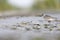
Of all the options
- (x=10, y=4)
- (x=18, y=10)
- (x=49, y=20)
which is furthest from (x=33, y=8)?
(x=49, y=20)

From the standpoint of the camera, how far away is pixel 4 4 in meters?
2.43

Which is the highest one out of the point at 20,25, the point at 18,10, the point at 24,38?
the point at 18,10

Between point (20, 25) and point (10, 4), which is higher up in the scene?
point (10, 4)

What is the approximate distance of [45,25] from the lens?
1368 mm

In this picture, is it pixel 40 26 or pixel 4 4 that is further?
pixel 4 4

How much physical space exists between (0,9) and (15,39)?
4.50ft

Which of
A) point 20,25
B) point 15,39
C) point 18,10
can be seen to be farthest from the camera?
point 18,10

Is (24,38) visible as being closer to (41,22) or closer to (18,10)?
(41,22)

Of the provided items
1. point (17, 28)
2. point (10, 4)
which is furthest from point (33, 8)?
point (17, 28)

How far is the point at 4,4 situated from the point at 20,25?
1098 millimetres


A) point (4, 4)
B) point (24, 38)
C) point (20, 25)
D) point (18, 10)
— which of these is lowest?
point (24, 38)

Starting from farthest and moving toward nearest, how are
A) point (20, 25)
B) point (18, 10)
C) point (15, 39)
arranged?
point (18, 10) < point (20, 25) < point (15, 39)

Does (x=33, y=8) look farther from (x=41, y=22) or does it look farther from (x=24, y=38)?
(x=24, y=38)

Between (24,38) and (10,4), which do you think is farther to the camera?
(10,4)
